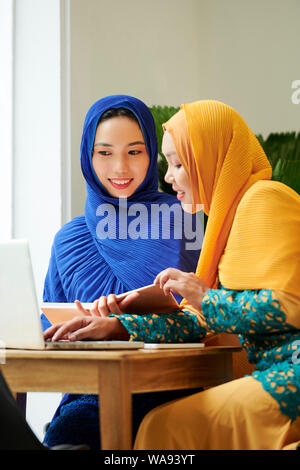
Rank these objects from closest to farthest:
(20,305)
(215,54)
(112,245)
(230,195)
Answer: (20,305) < (230,195) < (112,245) < (215,54)

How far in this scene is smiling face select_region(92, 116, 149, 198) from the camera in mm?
2389

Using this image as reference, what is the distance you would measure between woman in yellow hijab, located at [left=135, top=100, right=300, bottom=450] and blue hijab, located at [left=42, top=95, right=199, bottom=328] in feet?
1.63

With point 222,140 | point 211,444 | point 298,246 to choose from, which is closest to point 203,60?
Answer: point 222,140

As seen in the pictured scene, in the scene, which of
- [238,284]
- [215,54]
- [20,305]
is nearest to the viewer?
[20,305]

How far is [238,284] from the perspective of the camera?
4.98 feet

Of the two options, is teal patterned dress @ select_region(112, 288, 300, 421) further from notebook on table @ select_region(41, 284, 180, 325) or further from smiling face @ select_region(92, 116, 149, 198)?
smiling face @ select_region(92, 116, 149, 198)

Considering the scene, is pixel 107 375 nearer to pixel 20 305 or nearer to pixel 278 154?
pixel 20 305

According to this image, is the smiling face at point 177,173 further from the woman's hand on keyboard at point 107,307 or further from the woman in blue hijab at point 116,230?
the woman in blue hijab at point 116,230

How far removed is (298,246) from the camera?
1.52 metres

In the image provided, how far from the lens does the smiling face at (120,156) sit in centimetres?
239

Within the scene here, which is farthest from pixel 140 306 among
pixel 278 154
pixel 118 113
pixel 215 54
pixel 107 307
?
pixel 215 54

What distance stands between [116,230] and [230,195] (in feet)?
2.35

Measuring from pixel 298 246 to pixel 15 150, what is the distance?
181 centimetres
